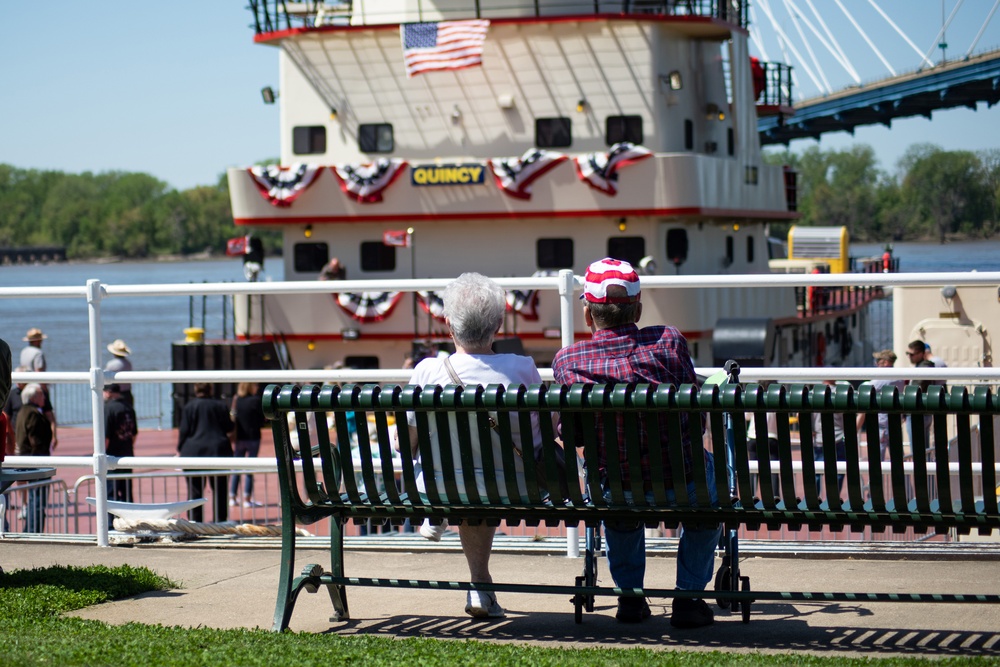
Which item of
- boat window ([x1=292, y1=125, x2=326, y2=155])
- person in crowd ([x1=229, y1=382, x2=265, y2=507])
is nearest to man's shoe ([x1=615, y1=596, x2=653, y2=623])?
person in crowd ([x1=229, y1=382, x2=265, y2=507])

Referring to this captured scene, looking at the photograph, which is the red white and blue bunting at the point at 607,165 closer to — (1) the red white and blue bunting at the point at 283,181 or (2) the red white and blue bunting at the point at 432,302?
(2) the red white and blue bunting at the point at 432,302

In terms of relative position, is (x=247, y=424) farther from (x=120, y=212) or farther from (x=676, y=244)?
(x=120, y=212)

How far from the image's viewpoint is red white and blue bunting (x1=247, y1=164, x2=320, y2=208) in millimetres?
24375

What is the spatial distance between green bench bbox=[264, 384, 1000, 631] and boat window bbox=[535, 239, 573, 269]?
1948 cm

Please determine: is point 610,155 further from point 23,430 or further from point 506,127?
point 23,430

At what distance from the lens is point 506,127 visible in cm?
2456

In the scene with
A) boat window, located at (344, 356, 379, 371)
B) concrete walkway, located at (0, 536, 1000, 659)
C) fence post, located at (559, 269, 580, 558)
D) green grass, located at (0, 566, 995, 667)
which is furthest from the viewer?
boat window, located at (344, 356, 379, 371)

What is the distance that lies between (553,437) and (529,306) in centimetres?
1895

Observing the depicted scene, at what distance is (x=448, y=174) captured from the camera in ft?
78.4

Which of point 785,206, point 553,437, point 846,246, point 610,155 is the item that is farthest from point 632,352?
point 846,246

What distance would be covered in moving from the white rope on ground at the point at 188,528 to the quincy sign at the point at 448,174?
17117mm

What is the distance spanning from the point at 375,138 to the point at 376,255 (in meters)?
2.13

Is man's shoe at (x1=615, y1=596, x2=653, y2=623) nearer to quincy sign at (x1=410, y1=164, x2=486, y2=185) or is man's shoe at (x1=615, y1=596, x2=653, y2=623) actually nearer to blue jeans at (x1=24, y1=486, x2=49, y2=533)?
blue jeans at (x1=24, y1=486, x2=49, y2=533)

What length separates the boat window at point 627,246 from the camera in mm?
24298
